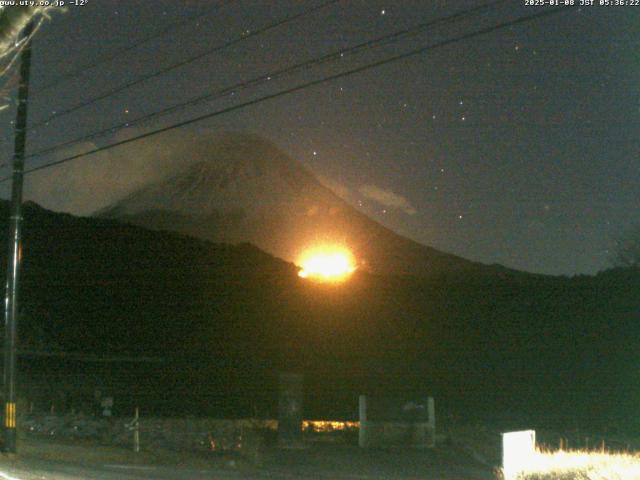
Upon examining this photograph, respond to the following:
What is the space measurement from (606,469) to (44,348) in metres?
38.4

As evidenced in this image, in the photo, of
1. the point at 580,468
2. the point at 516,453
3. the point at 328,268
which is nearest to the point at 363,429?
the point at 516,453

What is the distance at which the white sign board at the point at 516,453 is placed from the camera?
13.7 m

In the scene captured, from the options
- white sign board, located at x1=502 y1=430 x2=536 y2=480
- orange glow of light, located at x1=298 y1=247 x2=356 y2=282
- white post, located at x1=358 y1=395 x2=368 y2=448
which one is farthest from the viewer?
orange glow of light, located at x1=298 y1=247 x2=356 y2=282

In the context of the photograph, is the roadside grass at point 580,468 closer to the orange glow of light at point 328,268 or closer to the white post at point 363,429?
the white post at point 363,429

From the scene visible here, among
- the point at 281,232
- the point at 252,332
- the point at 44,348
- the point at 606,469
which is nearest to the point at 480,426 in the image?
the point at 606,469

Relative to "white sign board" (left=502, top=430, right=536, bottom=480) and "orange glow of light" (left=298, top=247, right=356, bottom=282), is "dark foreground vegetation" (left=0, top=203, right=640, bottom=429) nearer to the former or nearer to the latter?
"orange glow of light" (left=298, top=247, right=356, bottom=282)

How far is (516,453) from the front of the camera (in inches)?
559

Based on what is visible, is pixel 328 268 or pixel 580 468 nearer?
pixel 580 468

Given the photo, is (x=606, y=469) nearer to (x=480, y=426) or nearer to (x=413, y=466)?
(x=413, y=466)

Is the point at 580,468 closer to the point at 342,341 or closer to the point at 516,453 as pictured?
the point at 516,453

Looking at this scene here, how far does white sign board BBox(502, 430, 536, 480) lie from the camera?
45.0 ft

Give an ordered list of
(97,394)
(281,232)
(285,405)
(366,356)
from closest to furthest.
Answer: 1. (285,405)
2. (97,394)
3. (366,356)
4. (281,232)

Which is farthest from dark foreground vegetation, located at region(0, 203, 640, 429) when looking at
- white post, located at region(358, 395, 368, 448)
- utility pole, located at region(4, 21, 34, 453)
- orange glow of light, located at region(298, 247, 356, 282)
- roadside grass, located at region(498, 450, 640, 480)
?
roadside grass, located at region(498, 450, 640, 480)

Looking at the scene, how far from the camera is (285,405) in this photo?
2170cm
